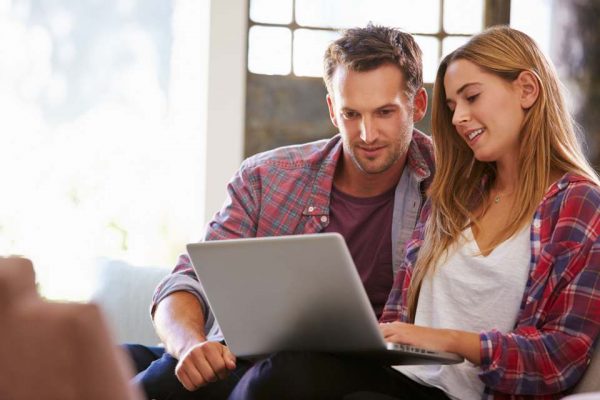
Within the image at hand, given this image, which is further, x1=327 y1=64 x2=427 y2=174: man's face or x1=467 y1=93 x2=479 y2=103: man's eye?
x1=327 y1=64 x2=427 y2=174: man's face

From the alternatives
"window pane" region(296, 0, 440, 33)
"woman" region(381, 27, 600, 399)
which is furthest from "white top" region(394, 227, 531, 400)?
"window pane" region(296, 0, 440, 33)

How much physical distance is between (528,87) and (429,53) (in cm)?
214

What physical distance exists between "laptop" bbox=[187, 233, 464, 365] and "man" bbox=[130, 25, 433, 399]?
497mm

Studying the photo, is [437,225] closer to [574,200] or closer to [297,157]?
[574,200]

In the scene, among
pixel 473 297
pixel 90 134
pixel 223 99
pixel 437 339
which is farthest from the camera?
pixel 90 134

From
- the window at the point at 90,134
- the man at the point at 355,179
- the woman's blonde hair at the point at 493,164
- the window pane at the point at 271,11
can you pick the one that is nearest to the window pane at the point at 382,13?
the window pane at the point at 271,11

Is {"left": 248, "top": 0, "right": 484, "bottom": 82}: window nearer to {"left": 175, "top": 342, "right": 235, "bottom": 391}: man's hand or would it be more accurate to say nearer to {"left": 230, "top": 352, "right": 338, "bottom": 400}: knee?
{"left": 175, "top": 342, "right": 235, "bottom": 391}: man's hand

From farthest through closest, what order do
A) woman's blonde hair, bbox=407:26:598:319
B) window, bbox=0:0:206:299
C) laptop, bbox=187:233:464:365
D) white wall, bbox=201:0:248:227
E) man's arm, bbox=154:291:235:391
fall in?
1. window, bbox=0:0:206:299
2. white wall, bbox=201:0:248:227
3. woman's blonde hair, bbox=407:26:598:319
4. man's arm, bbox=154:291:235:391
5. laptop, bbox=187:233:464:365

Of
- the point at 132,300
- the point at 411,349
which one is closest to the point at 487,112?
the point at 411,349

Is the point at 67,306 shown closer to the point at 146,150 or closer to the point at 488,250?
the point at 488,250

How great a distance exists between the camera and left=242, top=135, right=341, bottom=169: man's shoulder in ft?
8.72

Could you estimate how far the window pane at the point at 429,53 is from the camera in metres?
4.24

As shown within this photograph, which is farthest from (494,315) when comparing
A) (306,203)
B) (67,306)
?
(67,306)

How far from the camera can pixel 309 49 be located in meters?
4.24
